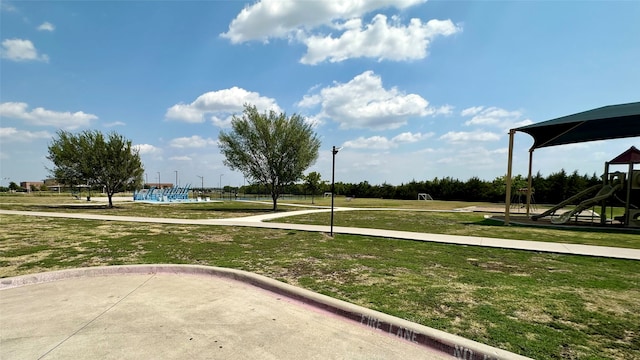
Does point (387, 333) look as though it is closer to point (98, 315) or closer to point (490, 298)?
point (490, 298)

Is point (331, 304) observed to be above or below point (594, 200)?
below

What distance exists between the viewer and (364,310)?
401 cm

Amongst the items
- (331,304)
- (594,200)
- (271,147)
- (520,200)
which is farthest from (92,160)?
(520,200)

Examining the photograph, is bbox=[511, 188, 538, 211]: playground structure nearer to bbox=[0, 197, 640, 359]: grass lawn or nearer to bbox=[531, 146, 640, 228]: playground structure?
bbox=[531, 146, 640, 228]: playground structure

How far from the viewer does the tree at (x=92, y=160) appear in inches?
938

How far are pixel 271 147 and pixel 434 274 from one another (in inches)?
790

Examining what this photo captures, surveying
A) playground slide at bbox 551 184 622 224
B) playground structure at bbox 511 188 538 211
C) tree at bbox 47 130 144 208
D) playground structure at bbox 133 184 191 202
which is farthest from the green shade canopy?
playground structure at bbox 133 184 191 202

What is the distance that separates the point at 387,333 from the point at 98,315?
358cm

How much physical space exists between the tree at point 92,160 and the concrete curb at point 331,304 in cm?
2198

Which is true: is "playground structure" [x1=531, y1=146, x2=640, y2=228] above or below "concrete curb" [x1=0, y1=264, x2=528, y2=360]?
above

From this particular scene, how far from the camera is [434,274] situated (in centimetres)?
600

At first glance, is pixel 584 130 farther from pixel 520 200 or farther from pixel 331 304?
pixel 331 304

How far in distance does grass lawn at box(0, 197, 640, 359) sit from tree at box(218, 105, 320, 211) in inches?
569

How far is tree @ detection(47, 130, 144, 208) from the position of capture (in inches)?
938
